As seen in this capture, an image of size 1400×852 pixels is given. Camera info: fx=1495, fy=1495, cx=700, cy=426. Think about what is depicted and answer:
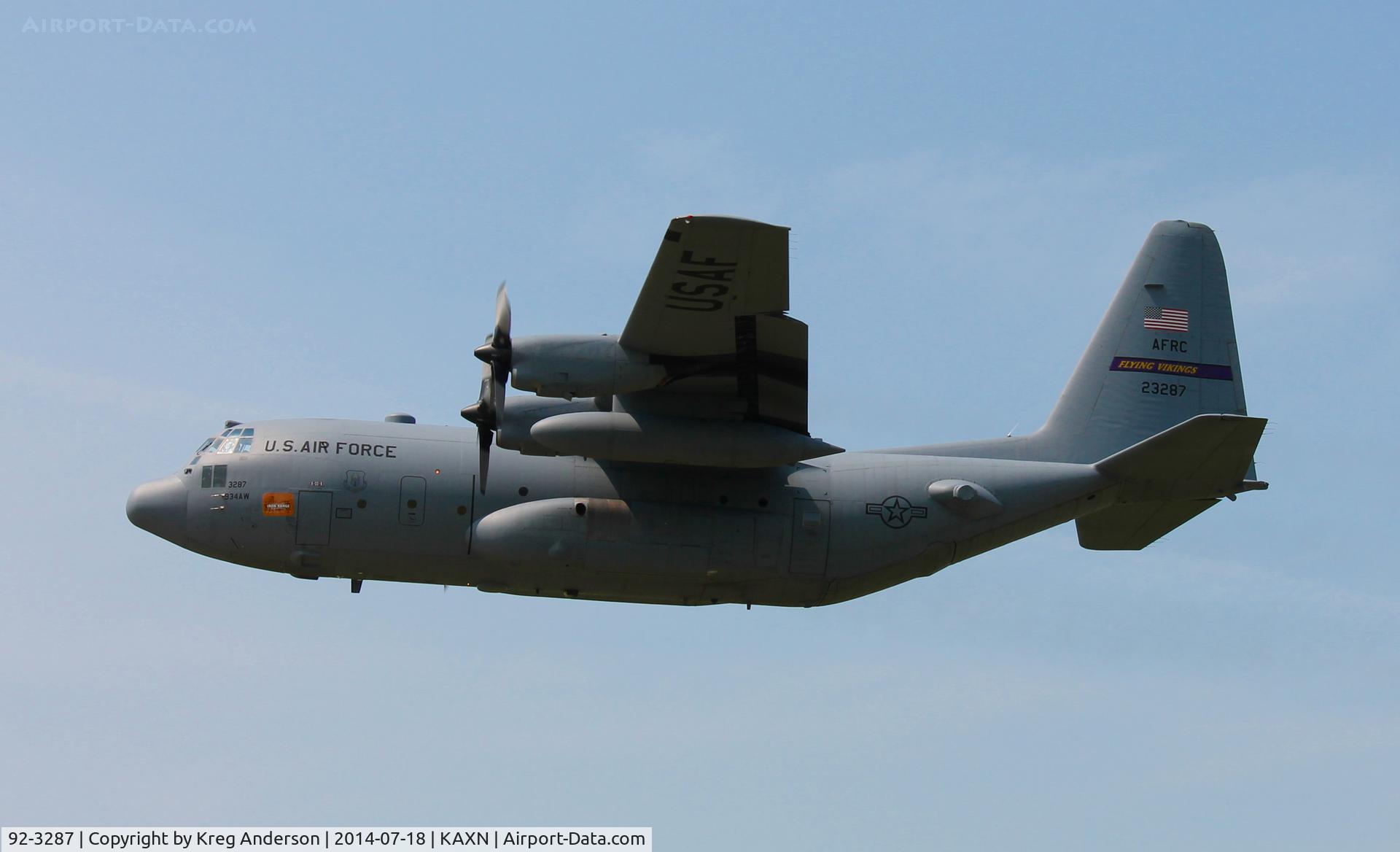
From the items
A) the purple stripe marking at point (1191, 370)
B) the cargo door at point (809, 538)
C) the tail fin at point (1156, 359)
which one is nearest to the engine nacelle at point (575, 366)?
the cargo door at point (809, 538)

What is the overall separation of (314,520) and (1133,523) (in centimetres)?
1145

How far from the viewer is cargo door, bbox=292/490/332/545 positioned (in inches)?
744

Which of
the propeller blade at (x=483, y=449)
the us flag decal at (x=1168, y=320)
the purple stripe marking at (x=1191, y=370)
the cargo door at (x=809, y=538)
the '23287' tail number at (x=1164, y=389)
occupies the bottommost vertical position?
the cargo door at (x=809, y=538)

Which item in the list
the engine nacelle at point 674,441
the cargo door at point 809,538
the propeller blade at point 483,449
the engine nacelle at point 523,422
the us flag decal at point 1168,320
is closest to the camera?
the engine nacelle at point 674,441

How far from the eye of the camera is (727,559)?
19.2m

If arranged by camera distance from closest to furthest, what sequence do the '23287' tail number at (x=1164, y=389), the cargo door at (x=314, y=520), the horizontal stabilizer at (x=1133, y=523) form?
the cargo door at (x=314, y=520)
the horizontal stabilizer at (x=1133, y=523)
the '23287' tail number at (x=1164, y=389)

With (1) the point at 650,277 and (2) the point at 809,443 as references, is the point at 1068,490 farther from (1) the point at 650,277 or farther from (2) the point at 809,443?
(1) the point at 650,277

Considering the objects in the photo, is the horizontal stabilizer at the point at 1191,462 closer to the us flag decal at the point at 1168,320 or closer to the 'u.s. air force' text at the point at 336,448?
the us flag decal at the point at 1168,320

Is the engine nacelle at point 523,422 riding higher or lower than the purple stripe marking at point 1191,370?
lower

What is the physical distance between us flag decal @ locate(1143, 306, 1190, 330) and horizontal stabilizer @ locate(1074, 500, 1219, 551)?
2568 millimetres

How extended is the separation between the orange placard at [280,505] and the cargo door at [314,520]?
0.07 meters

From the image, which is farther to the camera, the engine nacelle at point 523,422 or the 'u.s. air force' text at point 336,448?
the 'u.s. air force' text at point 336,448

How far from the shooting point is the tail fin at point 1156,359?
69.8 feet

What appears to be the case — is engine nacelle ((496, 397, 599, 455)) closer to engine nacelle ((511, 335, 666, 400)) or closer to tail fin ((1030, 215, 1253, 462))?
engine nacelle ((511, 335, 666, 400))
